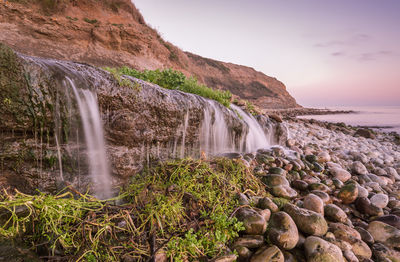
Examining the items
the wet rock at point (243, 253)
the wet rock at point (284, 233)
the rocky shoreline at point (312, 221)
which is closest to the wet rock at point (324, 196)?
the rocky shoreline at point (312, 221)

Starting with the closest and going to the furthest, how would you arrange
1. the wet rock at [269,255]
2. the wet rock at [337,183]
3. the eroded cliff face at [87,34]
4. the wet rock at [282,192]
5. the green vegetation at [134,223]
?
the green vegetation at [134,223] → the wet rock at [269,255] → the wet rock at [282,192] → the wet rock at [337,183] → the eroded cliff face at [87,34]

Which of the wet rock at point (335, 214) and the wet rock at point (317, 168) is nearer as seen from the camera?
the wet rock at point (335, 214)

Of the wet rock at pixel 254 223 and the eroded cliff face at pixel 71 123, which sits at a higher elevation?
the eroded cliff face at pixel 71 123

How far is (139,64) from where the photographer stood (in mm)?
17953

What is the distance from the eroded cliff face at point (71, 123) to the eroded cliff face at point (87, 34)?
14432 mm

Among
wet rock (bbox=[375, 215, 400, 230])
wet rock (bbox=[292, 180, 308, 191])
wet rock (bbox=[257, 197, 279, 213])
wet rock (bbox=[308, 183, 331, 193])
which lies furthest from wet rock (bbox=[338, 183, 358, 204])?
wet rock (bbox=[257, 197, 279, 213])

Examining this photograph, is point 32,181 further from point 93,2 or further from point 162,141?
point 93,2

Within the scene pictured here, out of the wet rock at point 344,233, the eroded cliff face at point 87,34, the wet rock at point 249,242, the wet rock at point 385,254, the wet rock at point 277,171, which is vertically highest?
the eroded cliff face at point 87,34

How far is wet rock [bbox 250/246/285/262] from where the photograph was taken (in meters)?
1.97

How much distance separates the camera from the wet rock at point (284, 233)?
2.20 m

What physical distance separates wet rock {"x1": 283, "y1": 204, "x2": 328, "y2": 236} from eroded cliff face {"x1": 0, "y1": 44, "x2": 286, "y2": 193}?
259 centimetres

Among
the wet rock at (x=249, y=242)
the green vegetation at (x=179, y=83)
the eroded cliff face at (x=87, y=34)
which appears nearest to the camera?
the wet rock at (x=249, y=242)

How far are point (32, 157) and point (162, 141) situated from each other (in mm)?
2082

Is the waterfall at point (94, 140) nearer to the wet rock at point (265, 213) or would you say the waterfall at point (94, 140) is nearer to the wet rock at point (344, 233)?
the wet rock at point (265, 213)
